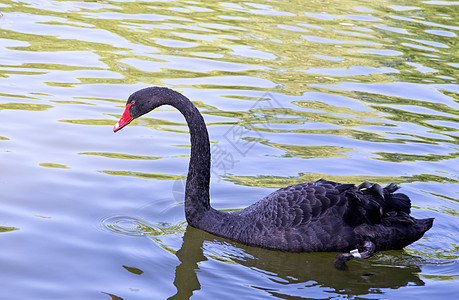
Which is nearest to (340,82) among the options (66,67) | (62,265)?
(66,67)

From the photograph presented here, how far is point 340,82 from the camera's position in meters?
10.3

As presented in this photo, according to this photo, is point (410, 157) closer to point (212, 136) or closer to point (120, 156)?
point (212, 136)

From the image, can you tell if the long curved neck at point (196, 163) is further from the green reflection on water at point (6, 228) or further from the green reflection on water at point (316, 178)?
the green reflection on water at point (6, 228)

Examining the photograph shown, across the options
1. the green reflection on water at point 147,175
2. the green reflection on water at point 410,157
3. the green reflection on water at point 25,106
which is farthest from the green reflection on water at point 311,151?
the green reflection on water at point 25,106

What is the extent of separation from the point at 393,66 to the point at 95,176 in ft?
19.6

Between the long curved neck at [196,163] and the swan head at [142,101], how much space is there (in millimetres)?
84

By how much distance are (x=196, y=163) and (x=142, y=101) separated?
0.69 metres

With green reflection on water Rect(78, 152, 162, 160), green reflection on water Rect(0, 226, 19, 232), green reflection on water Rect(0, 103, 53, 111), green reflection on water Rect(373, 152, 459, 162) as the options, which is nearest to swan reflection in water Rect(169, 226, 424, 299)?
green reflection on water Rect(0, 226, 19, 232)

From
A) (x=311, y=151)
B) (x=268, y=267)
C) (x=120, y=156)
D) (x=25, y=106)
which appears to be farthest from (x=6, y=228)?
(x=311, y=151)

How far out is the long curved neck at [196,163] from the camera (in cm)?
595

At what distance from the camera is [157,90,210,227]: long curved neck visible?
5.95 m

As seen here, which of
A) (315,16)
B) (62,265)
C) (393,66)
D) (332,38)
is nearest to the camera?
(62,265)

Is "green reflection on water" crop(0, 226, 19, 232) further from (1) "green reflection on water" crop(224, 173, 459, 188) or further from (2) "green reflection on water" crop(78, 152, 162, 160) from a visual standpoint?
(1) "green reflection on water" crop(224, 173, 459, 188)

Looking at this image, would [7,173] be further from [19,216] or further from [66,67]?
[66,67]
